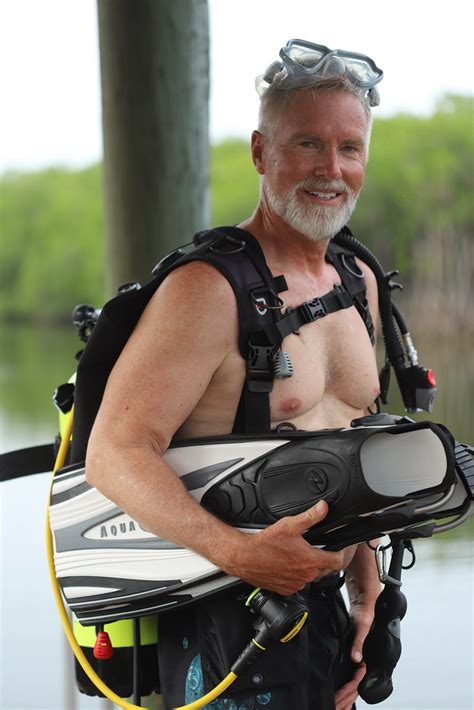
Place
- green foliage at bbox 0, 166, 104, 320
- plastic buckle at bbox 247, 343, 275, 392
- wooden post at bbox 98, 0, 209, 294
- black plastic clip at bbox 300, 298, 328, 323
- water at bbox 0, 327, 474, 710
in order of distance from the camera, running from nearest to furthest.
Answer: plastic buckle at bbox 247, 343, 275, 392 < black plastic clip at bbox 300, 298, 328, 323 < wooden post at bbox 98, 0, 209, 294 < water at bbox 0, 327, 474, 710 < green foliage at bbox 0, 166, 104, 320

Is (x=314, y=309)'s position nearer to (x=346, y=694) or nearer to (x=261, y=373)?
(x=261, y=373)

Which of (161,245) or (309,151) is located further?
(161,245)

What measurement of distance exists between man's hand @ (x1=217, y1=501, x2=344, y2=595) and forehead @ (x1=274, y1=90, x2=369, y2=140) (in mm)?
603

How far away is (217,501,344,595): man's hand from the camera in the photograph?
1192 mm

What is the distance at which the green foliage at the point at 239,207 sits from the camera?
8.58 metres

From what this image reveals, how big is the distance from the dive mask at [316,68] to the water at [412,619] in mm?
951

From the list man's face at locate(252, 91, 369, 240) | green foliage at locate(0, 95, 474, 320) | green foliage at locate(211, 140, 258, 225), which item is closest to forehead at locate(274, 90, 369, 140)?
man's face at locate(252, 91, 369, 240)

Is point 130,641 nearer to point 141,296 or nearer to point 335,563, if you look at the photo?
point 335,563

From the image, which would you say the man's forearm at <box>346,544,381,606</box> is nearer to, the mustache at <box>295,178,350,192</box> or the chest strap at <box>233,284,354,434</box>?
the chest strap at <box>233,284,354,434</box>

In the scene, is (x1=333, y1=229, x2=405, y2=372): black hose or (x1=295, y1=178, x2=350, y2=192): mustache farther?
(x1=333, y1=229, x2=405, y2=372): black hose

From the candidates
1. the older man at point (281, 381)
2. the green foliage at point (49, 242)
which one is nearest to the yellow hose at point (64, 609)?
the older man at point (281, 381)

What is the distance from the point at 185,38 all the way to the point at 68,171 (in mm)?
16955

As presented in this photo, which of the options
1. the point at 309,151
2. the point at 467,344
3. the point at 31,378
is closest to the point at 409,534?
the point at 309,151

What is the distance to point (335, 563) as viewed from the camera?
1.24 metres
